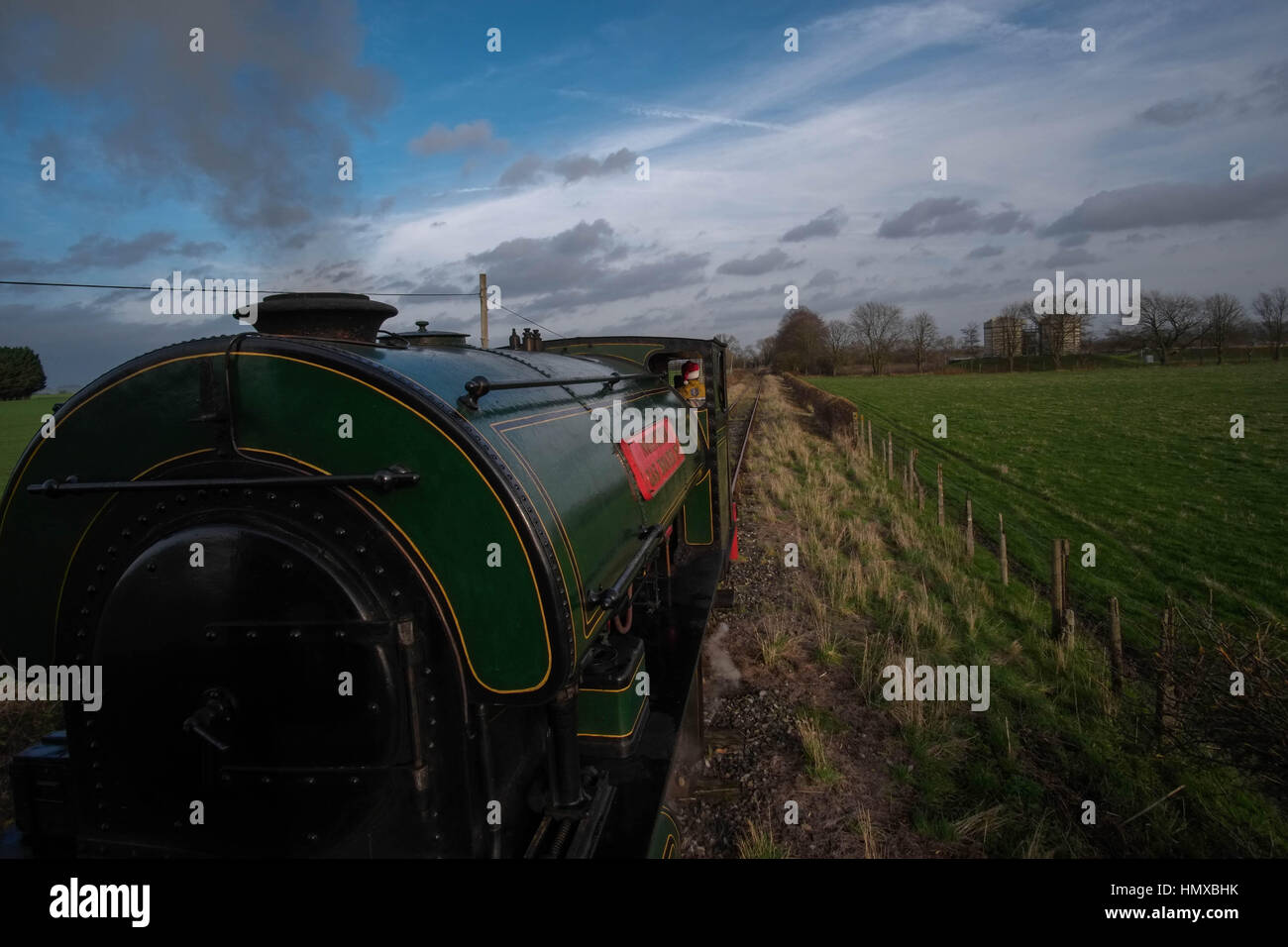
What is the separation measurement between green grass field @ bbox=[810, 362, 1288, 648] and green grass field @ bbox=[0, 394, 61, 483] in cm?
1794

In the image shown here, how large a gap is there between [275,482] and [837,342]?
10162 cm

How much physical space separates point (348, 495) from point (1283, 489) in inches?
855

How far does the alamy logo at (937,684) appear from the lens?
7.36 meters

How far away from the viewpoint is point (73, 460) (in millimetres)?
3285

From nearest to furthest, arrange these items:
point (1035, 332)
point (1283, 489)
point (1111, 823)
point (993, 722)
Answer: point (1111, 823)
point (993, 722)
point (1283, 489)
point (1035, 332)

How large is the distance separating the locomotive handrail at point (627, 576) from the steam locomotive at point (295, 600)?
52mm

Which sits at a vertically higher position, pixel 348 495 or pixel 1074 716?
pixel 348 495

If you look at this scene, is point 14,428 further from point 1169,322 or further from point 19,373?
point 1169,322

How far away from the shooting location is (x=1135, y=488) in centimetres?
1834
